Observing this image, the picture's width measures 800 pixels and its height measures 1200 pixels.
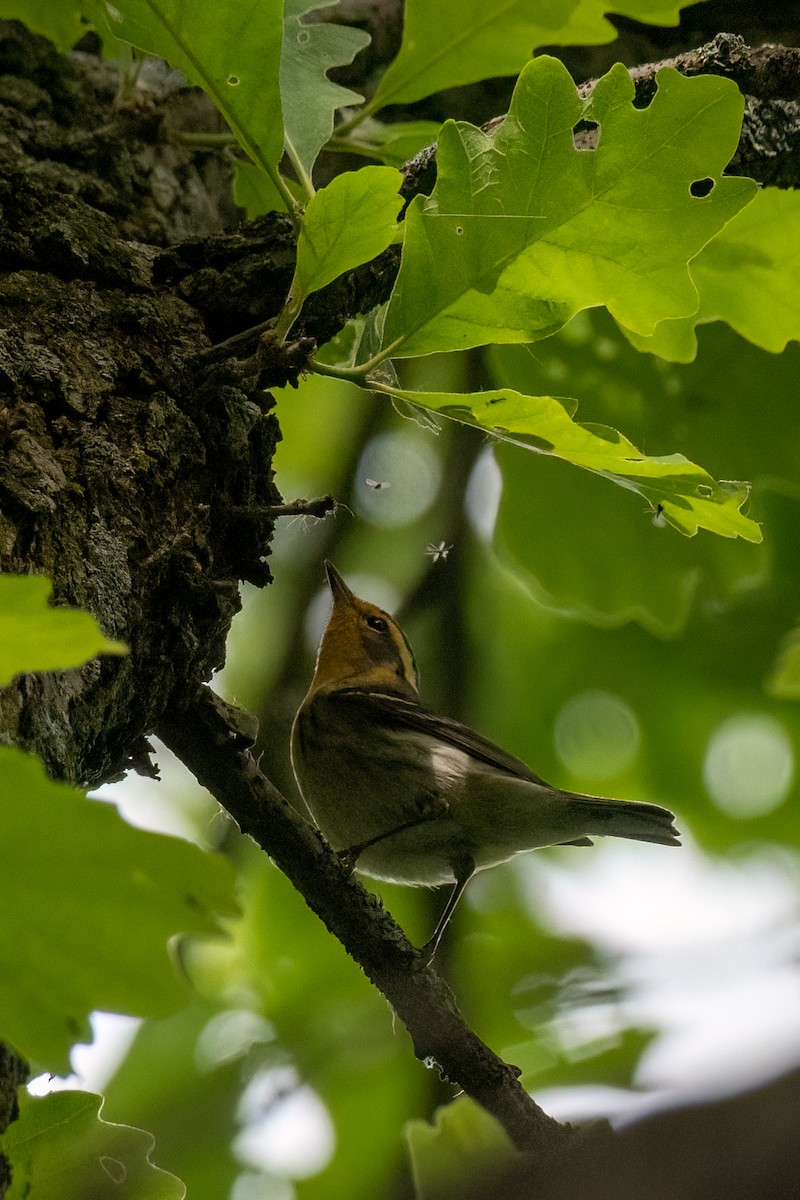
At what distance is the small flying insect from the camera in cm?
472

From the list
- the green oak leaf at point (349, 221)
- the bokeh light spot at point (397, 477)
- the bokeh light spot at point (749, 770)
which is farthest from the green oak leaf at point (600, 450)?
the bokeh light spot at point (749, 770)

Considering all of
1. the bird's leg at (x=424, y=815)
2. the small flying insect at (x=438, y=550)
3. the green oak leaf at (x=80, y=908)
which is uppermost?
the green oak leaf at (x=80, y=908)

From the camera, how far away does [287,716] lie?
4555 millimetres

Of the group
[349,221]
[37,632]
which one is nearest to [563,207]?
[349,221]

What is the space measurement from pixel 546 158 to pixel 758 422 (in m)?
1.90

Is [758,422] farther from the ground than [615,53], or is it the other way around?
[615,53]

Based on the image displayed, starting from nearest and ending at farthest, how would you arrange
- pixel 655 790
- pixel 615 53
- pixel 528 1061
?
1. pixel 615 53
2. pixel 528 1061
3. pixel 655 790

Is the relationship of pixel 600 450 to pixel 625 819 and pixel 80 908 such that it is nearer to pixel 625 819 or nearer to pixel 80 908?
pixel 80 908

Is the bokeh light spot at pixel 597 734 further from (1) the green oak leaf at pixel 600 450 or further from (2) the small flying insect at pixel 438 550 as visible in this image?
(1) the green oak leaf at pixel 600 450

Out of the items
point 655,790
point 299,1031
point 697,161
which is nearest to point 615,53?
point 697,161

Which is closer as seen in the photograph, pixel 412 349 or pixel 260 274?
pixel 412 349

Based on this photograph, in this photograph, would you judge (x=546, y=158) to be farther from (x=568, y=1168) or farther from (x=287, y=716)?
(x=287, y=716)

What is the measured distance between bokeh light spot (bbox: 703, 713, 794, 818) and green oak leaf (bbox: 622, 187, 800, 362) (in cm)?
293

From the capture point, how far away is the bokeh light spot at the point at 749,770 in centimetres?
538
